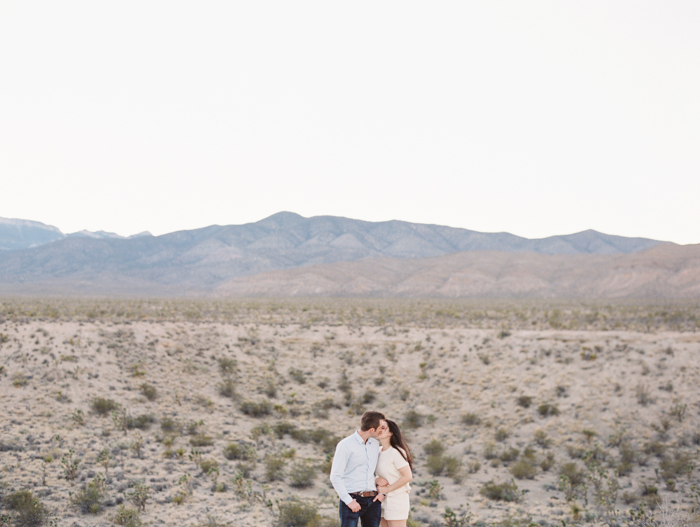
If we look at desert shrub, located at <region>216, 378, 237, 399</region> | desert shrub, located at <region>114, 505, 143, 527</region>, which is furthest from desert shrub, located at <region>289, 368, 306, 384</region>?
desert shrub, located at <region>114, 505, 143, 527</region>

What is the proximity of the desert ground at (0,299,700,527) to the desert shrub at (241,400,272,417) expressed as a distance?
0.17 ft

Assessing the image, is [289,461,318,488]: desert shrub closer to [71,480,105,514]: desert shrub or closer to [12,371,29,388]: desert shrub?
[71,480,105,514]: desert shrub

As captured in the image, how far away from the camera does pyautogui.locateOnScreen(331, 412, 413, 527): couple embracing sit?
463 cm

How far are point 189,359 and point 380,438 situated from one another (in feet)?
62.2

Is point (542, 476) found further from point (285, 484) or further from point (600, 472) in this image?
point (285, 484)

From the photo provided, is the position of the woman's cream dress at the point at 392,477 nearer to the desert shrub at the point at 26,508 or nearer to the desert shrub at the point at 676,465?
the desert shrub at the point at 26,508

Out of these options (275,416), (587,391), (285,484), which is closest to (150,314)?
(275,416)

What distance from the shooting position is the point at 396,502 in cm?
476

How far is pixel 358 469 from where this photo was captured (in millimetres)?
4703

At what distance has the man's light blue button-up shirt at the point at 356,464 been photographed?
15.2ft

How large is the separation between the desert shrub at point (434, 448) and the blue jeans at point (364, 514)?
10602 millimetres

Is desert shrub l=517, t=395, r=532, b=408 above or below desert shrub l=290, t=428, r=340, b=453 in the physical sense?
above

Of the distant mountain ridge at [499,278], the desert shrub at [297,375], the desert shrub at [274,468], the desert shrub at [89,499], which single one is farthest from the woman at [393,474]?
the distant mountain ridge at [499,278]

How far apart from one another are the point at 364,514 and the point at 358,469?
0.51m
